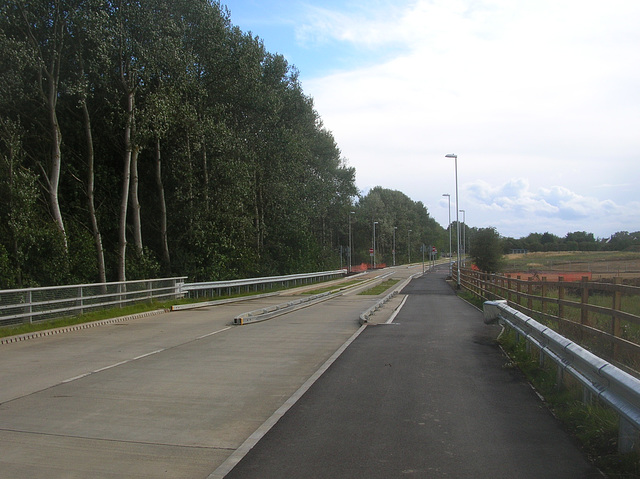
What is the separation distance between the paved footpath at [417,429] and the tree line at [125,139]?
16480 millimetres

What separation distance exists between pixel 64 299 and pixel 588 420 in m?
14.9

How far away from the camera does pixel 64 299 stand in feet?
54.6

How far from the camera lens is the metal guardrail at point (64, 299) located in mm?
14489

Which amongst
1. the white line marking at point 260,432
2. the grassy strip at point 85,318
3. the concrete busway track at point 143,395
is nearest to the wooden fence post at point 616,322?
the white line marking at point 260,432

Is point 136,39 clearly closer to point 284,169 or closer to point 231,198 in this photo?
point 231,198

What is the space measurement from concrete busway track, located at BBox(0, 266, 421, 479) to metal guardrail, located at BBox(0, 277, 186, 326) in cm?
126

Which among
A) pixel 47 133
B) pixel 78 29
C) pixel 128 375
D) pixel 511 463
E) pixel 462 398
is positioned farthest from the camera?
pixel 47 133

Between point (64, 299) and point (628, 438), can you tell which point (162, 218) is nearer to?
point (64, 299)

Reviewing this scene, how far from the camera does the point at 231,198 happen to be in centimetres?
3209

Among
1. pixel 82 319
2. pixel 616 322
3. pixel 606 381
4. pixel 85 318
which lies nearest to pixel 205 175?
pixel 85 318

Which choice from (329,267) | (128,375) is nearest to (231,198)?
(128,375)

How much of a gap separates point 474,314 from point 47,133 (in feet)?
65.2

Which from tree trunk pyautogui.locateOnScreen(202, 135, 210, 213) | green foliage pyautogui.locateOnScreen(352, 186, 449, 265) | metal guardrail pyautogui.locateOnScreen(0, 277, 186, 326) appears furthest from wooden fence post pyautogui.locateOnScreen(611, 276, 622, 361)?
green foliage pyautogui.locateOnScreen(352, 186, 449, 265)

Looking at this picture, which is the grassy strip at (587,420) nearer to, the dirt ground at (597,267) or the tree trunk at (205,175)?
the dirt ground at (597,267)
